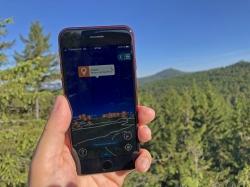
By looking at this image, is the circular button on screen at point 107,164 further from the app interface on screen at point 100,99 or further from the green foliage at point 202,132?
the green foliage at point 202,132

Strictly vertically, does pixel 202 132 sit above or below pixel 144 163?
below

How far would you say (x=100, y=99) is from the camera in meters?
2.54

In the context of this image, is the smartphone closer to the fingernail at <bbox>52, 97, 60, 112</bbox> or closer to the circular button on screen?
the circular button on screen

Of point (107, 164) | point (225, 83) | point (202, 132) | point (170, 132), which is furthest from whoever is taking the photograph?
point (225, 83)

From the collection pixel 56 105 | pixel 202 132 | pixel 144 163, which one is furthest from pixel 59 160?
pixel 202 132

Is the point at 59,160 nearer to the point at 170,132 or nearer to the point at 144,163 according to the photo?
the point at 144,163

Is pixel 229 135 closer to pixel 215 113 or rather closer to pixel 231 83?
pixel 215 113

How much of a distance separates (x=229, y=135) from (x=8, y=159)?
140 feet

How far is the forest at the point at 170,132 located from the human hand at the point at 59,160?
22.9 feet

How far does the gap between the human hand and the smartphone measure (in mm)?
47

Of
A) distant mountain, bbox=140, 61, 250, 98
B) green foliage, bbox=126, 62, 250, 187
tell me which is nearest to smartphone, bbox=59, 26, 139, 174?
green foliage, bbox=126, 62, 250, 187

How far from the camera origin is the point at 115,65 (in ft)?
8.40

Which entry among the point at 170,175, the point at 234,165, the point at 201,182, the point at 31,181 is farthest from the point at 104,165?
the point at 234,165

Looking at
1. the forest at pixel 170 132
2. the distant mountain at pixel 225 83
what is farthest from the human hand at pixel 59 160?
the distant mountain at pixel 225 83
